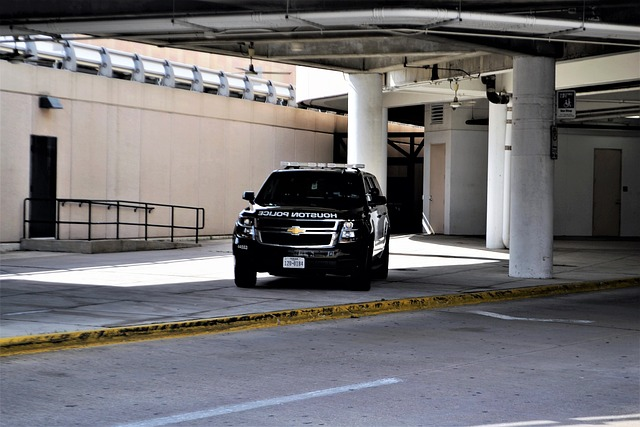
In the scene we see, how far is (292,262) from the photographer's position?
1606cm

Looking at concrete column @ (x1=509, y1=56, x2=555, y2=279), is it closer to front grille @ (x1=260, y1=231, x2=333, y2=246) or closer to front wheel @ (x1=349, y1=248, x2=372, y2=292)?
front wheel @ (x1=349, y1=248, x2=372, y2=292)

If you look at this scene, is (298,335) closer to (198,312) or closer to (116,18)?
(198,312)

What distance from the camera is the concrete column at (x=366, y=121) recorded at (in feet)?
87.7

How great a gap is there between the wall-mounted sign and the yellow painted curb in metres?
3.34

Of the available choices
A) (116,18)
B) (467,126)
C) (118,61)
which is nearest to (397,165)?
(467,126)

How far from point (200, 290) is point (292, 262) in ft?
5.12

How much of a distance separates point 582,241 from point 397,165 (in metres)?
9.09

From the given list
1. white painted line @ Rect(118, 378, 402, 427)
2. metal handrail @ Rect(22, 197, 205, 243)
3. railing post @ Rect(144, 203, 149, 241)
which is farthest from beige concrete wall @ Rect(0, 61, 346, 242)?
white painted line @ Rect(118, 378, 402, 427)

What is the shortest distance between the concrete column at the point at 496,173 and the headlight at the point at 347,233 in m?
14.3

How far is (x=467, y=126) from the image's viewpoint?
121 feet

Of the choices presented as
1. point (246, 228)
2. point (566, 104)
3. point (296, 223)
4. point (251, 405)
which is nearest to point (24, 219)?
point (246, 228)

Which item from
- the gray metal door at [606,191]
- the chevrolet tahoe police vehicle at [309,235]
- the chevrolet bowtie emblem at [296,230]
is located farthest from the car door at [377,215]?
the gray metal door at [606,191]

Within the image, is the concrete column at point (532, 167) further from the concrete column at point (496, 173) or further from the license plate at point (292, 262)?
the concrete column at point (496, 173)

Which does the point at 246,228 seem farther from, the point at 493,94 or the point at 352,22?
the point at 493,94
